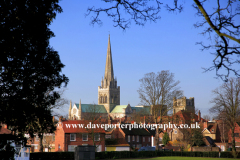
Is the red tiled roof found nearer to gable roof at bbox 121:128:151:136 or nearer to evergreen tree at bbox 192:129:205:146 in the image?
gable roof at bbox 121:128:151:136

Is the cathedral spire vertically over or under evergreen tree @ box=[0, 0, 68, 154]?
over

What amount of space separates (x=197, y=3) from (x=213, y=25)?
27.7 inches

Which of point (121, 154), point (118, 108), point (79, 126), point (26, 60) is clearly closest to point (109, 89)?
point (118, 108)

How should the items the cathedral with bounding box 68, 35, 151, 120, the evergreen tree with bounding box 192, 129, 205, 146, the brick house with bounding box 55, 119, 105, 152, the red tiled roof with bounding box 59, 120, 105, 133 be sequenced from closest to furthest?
the red tiled roof with bounding box 59, 120, 105, 133 < the brick house with bounding box 55, 119, 105, 152 < the evergreen tree with bounding box 192, 129, 205, 146 < the cathedral with bounding box 68, 35, 151, 120

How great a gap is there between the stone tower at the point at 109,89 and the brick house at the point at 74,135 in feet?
416

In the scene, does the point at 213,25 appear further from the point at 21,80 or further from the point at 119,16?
the point at 21,80

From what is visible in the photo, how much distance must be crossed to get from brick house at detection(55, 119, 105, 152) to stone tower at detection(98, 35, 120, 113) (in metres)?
127

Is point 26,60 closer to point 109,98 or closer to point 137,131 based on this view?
point 137,131

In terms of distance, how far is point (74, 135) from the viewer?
64000 millimetres

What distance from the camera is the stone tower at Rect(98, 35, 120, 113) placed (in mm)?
191875

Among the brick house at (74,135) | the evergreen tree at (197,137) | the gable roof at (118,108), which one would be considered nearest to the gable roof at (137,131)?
the brick house at (74,135)

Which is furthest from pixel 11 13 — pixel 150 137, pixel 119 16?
pixel 150 137

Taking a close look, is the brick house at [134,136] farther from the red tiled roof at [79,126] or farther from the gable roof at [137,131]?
the red tiled roof at [79,126]

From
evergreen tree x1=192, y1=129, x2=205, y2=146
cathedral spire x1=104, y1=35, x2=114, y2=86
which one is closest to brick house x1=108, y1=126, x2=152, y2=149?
evergreen tree x1=192, y1=129, x2=205, y2=146
